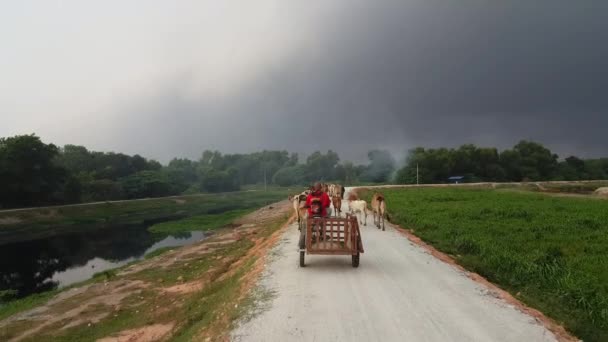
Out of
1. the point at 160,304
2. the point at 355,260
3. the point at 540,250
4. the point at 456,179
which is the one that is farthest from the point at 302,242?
the point at 456,179

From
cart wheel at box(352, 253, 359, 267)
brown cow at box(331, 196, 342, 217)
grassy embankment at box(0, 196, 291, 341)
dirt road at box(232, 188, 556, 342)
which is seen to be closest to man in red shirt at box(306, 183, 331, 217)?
dirt road at box(232, 188, 556, 342)

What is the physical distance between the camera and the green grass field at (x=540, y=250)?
8922mm

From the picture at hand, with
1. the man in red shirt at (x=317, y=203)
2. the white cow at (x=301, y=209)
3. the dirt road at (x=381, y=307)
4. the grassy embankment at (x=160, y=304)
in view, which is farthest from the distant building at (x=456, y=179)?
the man in red shirt at (x=317, y=203)

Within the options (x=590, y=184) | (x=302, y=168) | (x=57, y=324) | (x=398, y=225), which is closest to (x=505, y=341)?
Result: (x=57, y=324)

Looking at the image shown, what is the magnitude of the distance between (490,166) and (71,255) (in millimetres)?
A: 91919

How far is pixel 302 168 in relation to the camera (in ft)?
553

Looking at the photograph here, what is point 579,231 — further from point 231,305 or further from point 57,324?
point 57,324

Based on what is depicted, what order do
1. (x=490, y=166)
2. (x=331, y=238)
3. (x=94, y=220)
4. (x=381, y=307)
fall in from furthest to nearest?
(x=490, y=166)
(x=94, y=220)
(x=331, y=238)
(x=381, y=307)

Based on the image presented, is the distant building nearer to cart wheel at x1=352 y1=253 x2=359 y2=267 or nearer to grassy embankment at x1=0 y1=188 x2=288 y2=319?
grassy embankment at x1=0 y1=188 x2=288 y2=319

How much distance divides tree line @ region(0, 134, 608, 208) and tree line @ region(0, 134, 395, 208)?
12cm

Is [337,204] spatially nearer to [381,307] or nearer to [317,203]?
[317,203]

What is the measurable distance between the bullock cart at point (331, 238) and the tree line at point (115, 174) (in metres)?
62.0

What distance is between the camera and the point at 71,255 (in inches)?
1359

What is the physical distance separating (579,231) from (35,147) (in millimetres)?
69420
